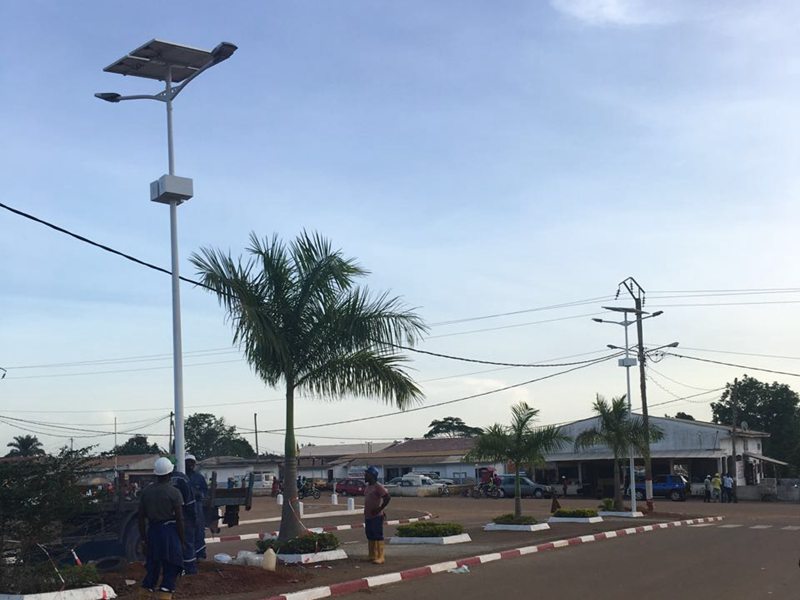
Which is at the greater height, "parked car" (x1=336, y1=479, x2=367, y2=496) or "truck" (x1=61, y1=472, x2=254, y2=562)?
"truck" (x1=61, y1=472, x2=254, y2=562)

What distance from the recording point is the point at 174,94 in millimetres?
14578

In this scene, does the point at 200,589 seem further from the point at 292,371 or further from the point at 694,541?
the point at 694,541

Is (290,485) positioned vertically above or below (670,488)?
above

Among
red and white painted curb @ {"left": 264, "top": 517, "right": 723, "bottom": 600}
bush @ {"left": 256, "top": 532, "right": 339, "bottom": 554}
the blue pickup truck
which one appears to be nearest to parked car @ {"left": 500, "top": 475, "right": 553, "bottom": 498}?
the blue pickup truck

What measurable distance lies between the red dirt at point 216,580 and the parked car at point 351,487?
4772 cm

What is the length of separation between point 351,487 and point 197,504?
49760 millimetres

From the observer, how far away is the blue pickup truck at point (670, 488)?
1925 inches

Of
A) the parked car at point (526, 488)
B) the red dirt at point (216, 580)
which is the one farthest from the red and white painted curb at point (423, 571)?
the parked car at point (526, 488)

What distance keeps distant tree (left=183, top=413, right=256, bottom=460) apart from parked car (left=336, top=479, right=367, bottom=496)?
177 ft

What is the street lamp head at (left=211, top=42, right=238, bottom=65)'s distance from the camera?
13.8 metres

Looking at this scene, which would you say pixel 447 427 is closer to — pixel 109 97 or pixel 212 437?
pixel 212 437

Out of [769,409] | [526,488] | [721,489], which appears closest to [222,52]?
[721,489]

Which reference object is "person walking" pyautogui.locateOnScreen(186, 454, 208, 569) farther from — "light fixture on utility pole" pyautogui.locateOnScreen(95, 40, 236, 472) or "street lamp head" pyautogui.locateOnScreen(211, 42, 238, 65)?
"street lamp head" pyautogui.locateOnScreen(211, 42, 238, 65)

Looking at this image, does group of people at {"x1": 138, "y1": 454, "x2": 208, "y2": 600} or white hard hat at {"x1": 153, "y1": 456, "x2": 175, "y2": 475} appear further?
white hard hat at {"x1": 153, "y1": 456, "x2": 175, "y2": 475}
